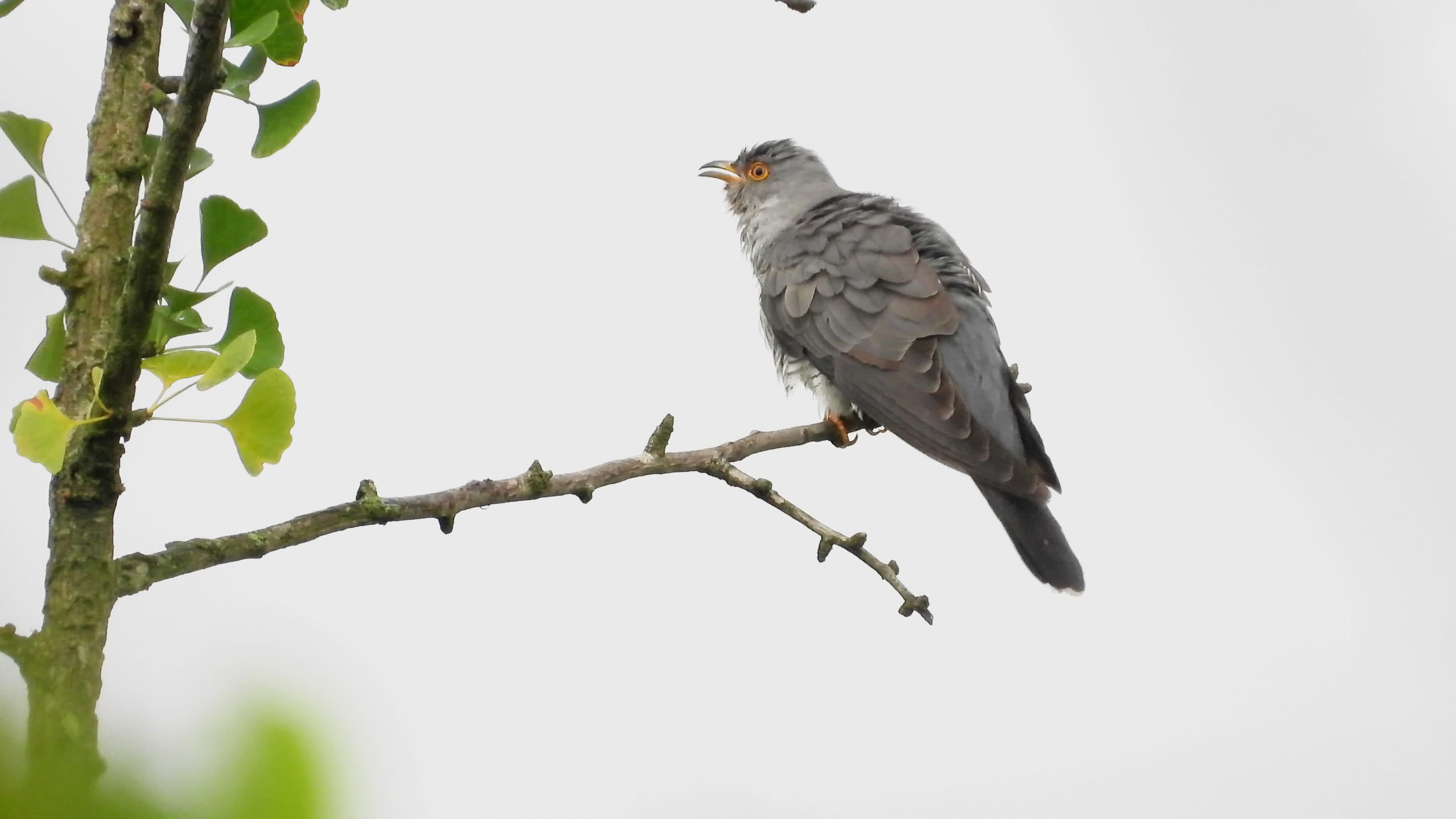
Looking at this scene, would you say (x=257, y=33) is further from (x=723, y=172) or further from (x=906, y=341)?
(x=723, y=172)

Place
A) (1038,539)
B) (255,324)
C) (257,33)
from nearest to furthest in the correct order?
(257,33), (255,324), (1038,539)

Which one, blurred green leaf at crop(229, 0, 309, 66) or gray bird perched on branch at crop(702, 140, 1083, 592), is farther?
gray bird perched on branch at crop(702, 140, 1083, 592)

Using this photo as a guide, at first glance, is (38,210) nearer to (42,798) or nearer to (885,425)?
(42,798)

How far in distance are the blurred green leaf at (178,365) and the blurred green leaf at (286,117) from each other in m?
0.36

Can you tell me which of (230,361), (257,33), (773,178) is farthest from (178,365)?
(773,178)

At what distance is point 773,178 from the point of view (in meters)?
5.79

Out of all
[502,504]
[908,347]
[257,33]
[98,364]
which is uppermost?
[908,347]

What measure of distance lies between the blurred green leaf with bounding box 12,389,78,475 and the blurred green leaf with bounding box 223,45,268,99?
0.50m

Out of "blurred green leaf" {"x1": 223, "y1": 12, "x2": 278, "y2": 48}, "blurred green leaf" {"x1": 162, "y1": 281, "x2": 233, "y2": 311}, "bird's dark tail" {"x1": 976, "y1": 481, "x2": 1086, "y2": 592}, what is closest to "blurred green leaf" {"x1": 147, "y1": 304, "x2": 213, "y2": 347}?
"blurred green leaf" {"x1": 162, "y1": 281, "x2": 233, "y2": 311}

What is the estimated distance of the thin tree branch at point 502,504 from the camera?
1.46m

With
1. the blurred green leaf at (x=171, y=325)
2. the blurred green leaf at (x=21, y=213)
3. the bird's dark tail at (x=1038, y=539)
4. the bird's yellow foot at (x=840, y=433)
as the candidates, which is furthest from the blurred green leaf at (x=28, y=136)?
the bird's dark tail at (x=1038, y=539)

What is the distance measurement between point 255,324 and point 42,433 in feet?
1.23

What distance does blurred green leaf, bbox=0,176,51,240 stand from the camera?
59.1 inches

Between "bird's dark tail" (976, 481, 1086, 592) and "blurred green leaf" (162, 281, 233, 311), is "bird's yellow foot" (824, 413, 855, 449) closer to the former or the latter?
"bird's dark tail" (976, 481, 1086, 592)
